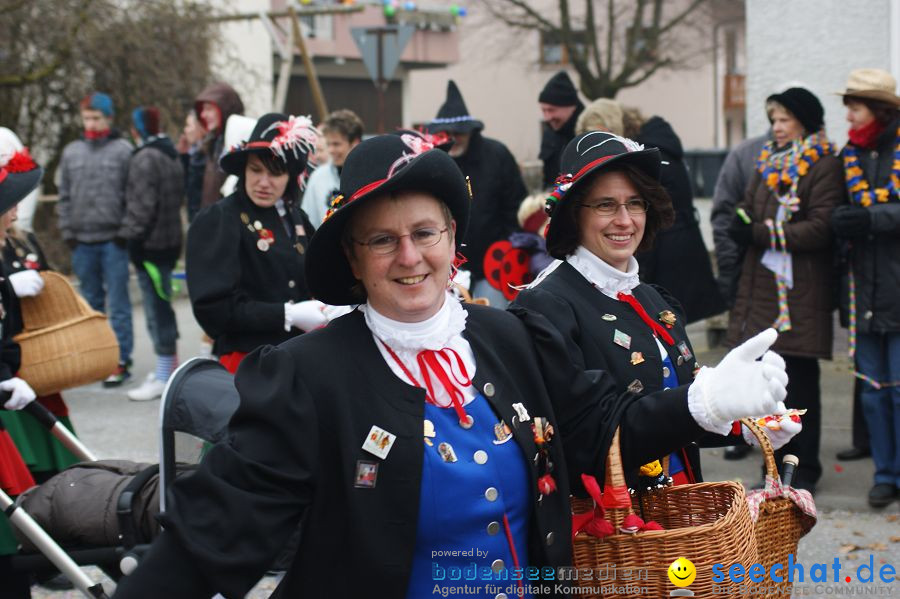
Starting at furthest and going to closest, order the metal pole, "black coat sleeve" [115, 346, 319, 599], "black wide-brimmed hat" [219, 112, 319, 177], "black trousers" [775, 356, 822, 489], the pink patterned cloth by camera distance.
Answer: "black trousers" [775, 356, 822, 489] → "black wide-brimmed hat" [219, 112, 319, 177] → the metal pole → the pink patterned cloth → "black coat sleeve" [115, 346, 319, 599]

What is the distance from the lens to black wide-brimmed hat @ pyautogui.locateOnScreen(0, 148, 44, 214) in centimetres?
432

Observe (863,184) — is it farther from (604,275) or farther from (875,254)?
(604,275)

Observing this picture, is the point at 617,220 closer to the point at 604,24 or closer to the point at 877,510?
the point at 877,510

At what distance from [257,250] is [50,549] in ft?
6.05

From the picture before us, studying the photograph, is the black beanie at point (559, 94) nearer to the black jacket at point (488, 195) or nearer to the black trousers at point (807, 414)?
the black jacket at point (488, 195)

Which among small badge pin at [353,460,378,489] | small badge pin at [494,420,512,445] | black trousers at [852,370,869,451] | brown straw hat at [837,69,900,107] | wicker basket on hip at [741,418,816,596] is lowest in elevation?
black trousers at [852,370,869,451]

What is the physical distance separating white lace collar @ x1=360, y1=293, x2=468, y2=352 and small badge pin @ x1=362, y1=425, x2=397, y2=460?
0.23 meters

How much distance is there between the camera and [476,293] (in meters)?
8.04

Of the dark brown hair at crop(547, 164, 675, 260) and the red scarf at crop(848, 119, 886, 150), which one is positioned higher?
the red scarf at crop(848, 119, 886, 150)

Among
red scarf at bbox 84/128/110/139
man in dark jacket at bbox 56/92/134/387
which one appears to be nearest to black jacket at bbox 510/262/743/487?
man in dark jacket at bbox 56/92/134/387

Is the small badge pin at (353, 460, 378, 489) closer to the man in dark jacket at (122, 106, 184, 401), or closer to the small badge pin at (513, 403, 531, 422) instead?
the small badge pin at (513, 403, 531, 422)

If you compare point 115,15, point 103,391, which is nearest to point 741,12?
point 115,15

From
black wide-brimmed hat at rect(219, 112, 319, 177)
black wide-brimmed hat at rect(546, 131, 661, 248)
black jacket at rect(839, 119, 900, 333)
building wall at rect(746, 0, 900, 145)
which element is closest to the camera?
black wide-brimmed hat at rect(546, 131, 661, 248)

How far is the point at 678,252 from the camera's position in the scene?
21.4 ft
